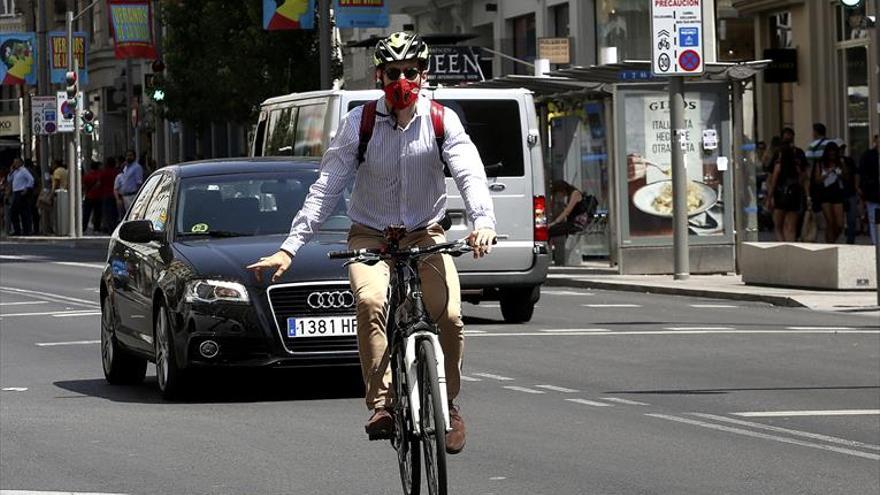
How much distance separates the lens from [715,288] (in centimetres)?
2638

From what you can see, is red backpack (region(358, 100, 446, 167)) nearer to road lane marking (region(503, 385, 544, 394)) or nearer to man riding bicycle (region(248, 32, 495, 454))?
man riding bicycle (region(248, 32, 495, 454))

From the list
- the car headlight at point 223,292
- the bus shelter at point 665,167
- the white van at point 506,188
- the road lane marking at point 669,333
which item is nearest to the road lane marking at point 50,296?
the white van at point 506,188

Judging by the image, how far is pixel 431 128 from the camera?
31.0ft

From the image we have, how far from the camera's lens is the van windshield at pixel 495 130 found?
21.7 metres

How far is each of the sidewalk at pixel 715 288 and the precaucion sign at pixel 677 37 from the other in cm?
260

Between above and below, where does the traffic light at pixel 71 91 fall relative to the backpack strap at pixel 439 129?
above

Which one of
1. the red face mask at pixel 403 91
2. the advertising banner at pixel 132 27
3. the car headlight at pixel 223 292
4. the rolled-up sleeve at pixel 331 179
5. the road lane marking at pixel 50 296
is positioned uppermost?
the advertising banner at pixel 132 27

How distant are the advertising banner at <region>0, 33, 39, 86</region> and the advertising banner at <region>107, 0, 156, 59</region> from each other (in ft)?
24.9

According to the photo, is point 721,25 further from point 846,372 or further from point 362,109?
point 362,109

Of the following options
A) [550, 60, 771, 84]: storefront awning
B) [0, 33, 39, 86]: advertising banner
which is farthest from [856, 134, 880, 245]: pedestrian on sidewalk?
[0, 33, 39, 86]: advertising banner

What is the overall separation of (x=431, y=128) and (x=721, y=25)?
34.2 m

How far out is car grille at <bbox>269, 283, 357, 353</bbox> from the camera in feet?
46.9

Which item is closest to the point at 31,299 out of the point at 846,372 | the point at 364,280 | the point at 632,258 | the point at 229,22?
the point at 632,258

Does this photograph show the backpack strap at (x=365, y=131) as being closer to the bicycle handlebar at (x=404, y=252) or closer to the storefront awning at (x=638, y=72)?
the bicycle handlebar at (x=404, y=252)
